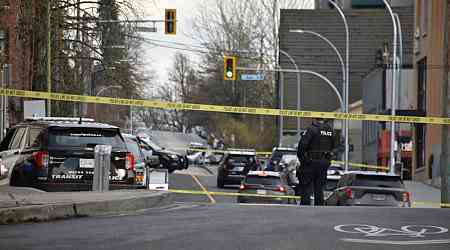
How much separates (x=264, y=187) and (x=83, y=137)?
12.9 metres

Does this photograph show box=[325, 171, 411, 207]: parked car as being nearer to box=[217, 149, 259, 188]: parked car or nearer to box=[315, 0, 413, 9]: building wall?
box=[217, 149, 259, 188]: parked car

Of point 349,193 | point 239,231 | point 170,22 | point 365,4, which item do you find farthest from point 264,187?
point 365,4

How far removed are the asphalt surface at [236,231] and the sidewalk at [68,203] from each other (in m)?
0.32

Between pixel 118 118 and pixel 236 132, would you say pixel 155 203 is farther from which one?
pixel 118 118

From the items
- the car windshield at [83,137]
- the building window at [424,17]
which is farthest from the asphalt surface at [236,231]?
the building window at [424,17]

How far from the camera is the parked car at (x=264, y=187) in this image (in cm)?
2950

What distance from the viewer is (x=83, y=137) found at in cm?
1741

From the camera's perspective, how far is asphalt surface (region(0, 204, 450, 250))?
33.8 ft

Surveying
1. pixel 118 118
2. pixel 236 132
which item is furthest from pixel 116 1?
pixel 118 118

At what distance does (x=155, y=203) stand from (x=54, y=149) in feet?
9.22

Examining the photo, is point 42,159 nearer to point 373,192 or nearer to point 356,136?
point 373,192

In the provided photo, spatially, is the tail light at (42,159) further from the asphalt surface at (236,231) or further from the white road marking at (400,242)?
the white road marking at (400,242)

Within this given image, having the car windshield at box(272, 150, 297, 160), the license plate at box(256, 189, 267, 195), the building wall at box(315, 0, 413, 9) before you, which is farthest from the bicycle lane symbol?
the building wall at box(315, 0, 413, 9)

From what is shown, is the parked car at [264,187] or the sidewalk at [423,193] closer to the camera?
the parked car at [264,187]
